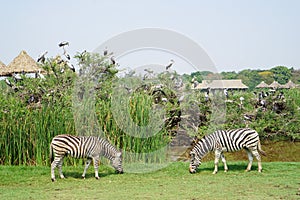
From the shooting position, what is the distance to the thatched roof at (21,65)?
23.3m

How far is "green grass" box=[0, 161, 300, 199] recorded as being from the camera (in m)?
6.79

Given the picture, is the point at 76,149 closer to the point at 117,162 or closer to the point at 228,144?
the point at 117,162

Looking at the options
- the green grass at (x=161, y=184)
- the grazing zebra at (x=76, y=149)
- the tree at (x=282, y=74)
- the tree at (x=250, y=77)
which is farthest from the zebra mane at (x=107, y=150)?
the tree at (x=282, y=74)

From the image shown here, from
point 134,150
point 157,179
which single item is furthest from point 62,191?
point 134,150

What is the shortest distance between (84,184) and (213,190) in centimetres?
218

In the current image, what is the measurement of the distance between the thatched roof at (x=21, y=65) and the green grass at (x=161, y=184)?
1487 centimetres

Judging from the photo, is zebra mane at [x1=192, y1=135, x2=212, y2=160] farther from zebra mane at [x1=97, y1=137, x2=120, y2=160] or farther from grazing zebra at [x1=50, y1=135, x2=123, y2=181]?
grazing zebra at [x1=50, y1=135, x2=123, y2=181]

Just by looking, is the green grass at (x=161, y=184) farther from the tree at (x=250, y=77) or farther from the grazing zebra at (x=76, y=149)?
the tree at (x=250, y=77)

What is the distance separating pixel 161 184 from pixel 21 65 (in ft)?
57.3

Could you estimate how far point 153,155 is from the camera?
32.8ft

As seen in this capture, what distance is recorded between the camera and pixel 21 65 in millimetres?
23500

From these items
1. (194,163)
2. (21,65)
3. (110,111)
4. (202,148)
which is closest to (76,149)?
(110,111)

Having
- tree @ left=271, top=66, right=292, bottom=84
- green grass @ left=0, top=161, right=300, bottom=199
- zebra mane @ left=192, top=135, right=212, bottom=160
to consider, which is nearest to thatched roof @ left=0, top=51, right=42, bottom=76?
green grass @ left=0, top=161, right=300, bottom=199

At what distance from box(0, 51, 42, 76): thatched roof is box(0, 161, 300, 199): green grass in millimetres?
14872
